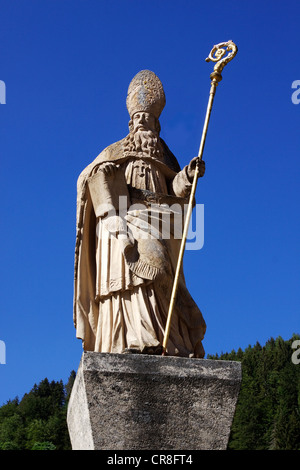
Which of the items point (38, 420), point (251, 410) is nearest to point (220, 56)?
point (251, 410)

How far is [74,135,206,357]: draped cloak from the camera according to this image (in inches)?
292

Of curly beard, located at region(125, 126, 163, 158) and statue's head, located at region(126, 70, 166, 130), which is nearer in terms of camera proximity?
curly beard, located at region(125, 126, 163, 158)

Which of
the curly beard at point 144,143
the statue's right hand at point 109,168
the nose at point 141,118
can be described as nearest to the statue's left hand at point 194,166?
the curly beard at point 144,143

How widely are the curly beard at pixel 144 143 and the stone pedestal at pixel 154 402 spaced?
3528 mm

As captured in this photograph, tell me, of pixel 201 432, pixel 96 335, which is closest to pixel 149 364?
pixel 201 432

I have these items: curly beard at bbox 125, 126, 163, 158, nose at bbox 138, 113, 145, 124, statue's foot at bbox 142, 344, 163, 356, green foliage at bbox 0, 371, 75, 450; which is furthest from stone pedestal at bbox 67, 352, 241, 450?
green foliage at bbox 0, 371, 75, 450

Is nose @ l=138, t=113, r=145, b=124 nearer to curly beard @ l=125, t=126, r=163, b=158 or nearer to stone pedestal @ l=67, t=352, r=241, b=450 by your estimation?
curly beard @ l=125, t=126, r=163, b=158

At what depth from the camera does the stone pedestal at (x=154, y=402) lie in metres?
5.80

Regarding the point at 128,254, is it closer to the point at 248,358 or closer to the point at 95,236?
the point at 95,236

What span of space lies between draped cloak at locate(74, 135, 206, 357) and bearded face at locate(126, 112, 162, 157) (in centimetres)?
12

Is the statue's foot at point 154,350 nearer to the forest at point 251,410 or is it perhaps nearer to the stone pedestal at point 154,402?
the stone pedestal at point 154,402

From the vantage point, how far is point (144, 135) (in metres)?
8.93
